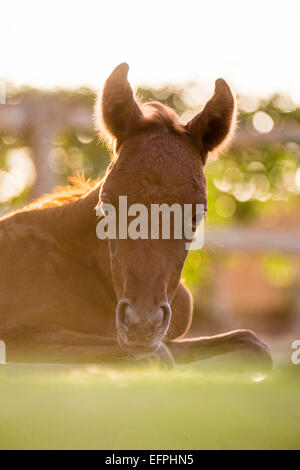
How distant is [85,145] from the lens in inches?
322

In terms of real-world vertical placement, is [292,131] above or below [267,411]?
above

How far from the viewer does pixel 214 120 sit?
382 centimetres

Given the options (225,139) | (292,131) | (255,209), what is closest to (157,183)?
(225,139)

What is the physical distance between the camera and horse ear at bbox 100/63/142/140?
12.3ft

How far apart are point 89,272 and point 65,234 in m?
0.28

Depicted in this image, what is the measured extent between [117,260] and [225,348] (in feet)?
3.79

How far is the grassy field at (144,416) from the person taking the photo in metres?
1.89

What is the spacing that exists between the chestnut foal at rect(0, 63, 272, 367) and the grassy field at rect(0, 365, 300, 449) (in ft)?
2.35

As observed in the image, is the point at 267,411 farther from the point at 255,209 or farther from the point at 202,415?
the point at 255,209
